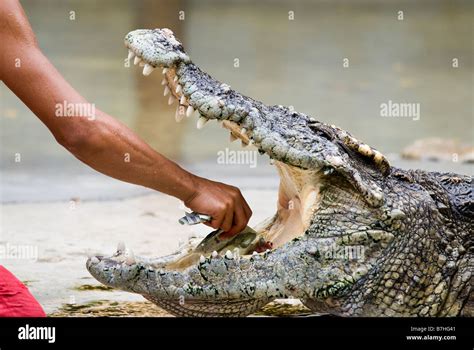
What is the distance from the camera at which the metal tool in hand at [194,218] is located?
3713mm

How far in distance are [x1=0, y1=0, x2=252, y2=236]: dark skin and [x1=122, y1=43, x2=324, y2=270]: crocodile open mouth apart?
0.49 feet

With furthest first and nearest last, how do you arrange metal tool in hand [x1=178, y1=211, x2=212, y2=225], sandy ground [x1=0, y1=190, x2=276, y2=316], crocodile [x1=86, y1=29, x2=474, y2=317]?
sandy ground [x1=0, y1=190, x2=276, y2=316], metal tool in hand [x1=178, y1=211, x2=212, y2=225], crocodile [x1=86, y1=29, x2=474, y2=317]

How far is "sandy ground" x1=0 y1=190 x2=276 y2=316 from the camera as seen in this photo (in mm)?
4375

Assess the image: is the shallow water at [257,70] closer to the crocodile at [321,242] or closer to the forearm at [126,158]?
the forearm at [126,158]

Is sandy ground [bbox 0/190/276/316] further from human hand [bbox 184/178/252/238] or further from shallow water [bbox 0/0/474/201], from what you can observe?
human hand [bbox 184/178/252/238]

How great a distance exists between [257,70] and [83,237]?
5.26 metres

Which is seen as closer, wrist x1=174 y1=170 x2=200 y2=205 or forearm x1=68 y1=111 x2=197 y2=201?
forearm x1=68 y1=111 x2=197 y2=201

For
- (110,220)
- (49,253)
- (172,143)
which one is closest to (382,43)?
(172,143)

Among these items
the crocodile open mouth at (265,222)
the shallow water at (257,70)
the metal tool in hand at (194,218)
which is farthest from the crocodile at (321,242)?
the shallow water at (257,70)

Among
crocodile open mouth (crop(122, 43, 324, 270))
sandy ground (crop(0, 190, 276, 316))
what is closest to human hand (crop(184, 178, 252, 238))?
crocodile open mouth (crop(122, 43, 324, 270))

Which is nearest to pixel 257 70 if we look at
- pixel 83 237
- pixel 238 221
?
pixel 83 237

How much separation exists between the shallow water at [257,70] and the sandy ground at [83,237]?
0.34m

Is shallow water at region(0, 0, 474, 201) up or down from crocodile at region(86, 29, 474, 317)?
up
